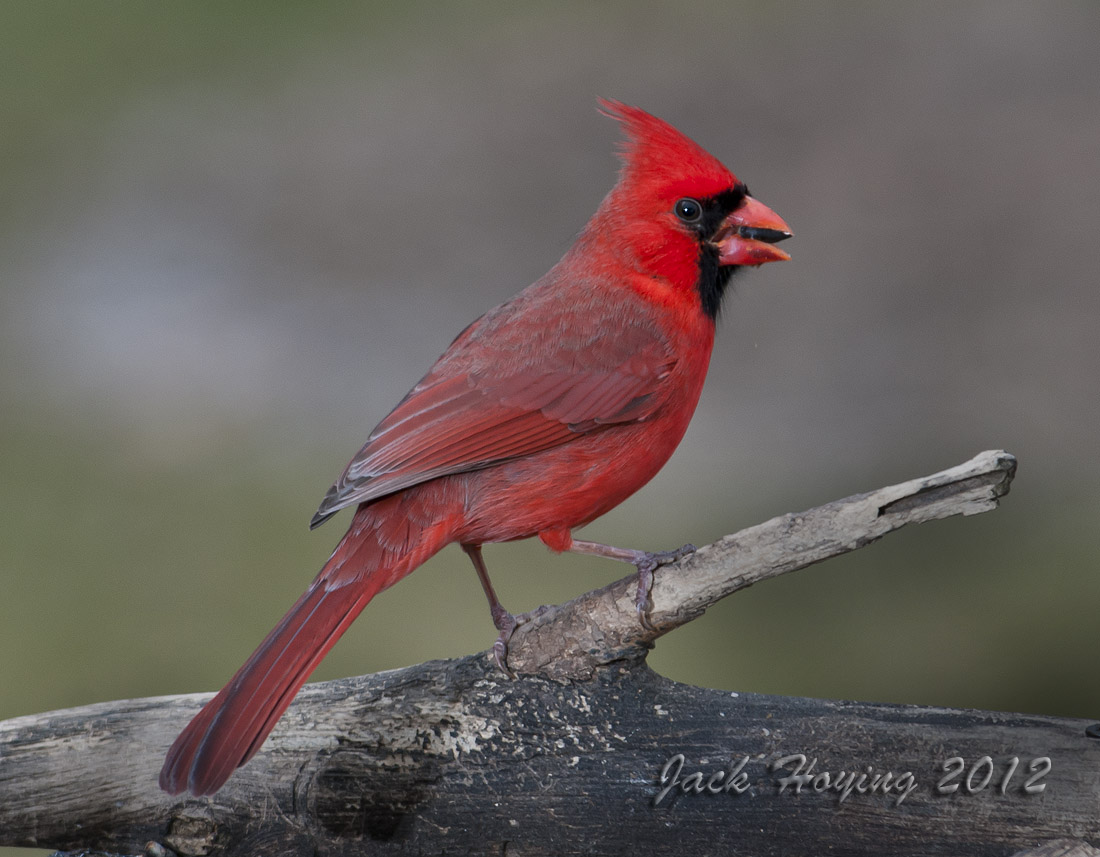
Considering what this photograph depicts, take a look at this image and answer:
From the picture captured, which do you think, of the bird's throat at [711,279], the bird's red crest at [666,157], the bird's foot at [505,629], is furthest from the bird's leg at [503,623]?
the bird's red crest at [666,157]

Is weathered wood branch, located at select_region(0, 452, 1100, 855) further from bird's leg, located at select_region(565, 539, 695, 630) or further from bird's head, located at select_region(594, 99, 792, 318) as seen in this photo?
bird's head, located at select_region(594, 99, 792, 318)

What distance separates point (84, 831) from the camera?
1.78 meters

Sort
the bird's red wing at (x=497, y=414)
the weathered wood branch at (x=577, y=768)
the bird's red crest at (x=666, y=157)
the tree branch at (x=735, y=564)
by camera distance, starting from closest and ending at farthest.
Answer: the tree branch at (x=735, y=564) < the weathered wood branch at (x=577, y=768) < the bird's red wing at (x=497, y=414) < the bird's red crest at (x=666, y=157)

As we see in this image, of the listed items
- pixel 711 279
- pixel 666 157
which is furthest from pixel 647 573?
pixel 666 157

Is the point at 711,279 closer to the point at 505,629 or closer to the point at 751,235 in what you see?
the point at 751,235

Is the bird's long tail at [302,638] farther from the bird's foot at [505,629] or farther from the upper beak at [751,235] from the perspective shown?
the upper beak at [751,235]

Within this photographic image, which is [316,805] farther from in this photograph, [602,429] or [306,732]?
[602,429]

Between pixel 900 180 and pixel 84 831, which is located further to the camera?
pixel 900 180

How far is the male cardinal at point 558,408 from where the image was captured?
67.9 inches

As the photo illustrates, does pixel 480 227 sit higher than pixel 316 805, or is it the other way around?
pixel 480 227

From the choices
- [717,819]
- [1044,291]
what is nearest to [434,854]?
[717,819]

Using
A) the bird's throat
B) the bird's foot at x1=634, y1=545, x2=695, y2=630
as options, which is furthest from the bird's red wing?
the bird's foot at x1=634, y1=545, x2=695, y2=630

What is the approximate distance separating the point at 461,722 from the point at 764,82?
294 centimetres

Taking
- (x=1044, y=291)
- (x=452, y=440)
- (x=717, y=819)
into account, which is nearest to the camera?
(x=717, y=819)
